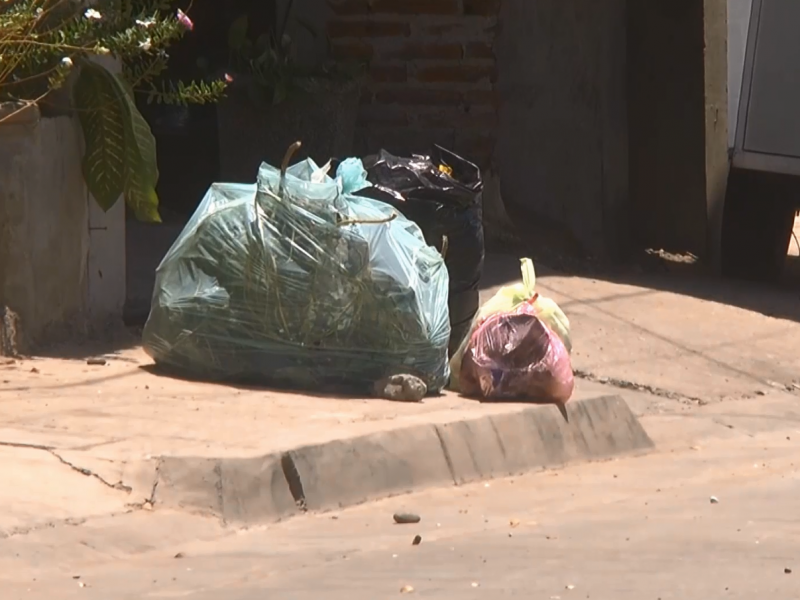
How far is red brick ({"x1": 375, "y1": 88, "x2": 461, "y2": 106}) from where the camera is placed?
937 centimetres

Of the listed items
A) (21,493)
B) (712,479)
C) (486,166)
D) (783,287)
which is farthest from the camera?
(783,287)

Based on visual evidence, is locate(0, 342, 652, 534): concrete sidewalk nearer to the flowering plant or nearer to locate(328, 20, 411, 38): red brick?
the flowering plant

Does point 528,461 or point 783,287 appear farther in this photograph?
point 783,287

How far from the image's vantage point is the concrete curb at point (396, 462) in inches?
196

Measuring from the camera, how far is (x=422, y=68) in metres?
9.35

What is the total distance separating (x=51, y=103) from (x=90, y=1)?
0.49m

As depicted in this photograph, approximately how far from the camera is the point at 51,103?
676 cm

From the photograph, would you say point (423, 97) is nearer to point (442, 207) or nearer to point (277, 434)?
point (442, 207)

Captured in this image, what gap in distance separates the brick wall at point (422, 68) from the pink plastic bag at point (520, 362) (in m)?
3.12

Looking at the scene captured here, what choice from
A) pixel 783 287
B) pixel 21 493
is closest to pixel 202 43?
pixel 783 287

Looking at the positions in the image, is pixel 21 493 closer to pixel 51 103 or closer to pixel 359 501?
pixel 359 501

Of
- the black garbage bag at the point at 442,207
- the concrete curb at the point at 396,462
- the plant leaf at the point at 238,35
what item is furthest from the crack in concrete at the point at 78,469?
the plant leaf at the point at 238,35

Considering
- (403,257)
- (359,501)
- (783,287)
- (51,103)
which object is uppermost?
(51,103)

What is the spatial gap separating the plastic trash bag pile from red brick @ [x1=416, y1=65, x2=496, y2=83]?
3137 mm
